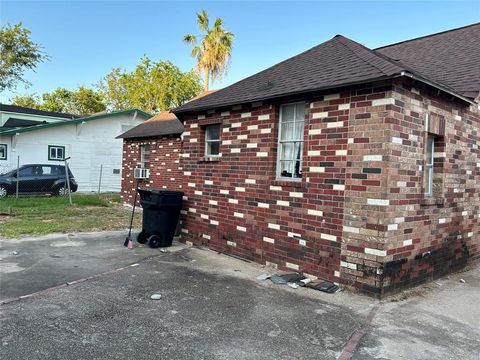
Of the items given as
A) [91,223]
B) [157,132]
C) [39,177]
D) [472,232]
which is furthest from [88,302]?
[39,177]

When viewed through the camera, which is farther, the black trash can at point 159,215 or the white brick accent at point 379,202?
the black trash can at point 159,215

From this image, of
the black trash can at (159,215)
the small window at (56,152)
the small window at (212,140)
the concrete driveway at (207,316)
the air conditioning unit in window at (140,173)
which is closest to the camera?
the concrete driveway at (207,316)

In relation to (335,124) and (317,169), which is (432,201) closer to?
(317,169)

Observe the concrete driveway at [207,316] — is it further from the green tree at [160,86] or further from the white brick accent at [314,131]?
the green tree at [160,86]

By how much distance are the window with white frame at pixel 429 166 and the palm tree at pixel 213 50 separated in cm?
2446

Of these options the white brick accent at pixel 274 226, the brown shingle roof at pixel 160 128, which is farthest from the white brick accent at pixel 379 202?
the brown shingle roof at pixel 160 128

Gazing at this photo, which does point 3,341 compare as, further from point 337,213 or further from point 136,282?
point 337,213

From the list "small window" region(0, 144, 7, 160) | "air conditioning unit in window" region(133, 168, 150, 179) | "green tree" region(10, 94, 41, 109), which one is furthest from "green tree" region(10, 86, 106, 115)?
"air conditioning unit in window" region(133, 168, 150, 179)

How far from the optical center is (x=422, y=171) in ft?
19.6

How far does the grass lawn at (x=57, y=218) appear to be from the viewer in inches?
375

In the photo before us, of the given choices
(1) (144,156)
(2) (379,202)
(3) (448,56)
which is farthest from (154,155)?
(2) (379,202)

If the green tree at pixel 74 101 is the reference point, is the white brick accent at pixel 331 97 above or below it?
below

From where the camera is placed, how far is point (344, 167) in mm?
5711

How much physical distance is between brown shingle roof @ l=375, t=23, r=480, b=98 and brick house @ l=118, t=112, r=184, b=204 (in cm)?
778
